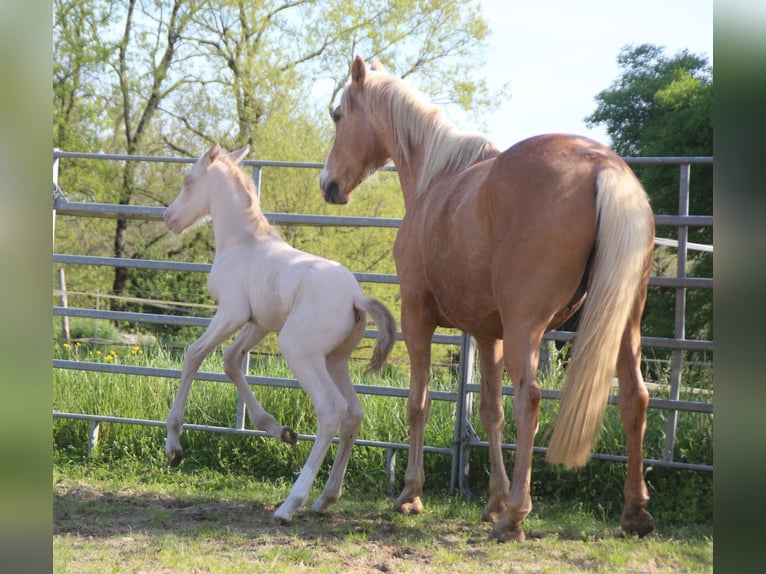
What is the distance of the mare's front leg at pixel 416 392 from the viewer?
15.0 feet

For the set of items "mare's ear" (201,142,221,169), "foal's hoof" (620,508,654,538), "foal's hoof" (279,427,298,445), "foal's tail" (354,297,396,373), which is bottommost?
"foal's hoof" (620,508,654,538)

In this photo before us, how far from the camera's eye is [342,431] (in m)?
4.59

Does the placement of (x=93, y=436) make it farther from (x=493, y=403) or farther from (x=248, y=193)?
(x=493, y=403)

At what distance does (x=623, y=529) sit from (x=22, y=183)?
12.3ft

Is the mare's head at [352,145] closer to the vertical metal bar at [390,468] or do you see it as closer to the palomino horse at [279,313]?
the palomino horse at [279,313]

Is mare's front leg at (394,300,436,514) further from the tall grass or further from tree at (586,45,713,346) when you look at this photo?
tree at (586,45,713,346)

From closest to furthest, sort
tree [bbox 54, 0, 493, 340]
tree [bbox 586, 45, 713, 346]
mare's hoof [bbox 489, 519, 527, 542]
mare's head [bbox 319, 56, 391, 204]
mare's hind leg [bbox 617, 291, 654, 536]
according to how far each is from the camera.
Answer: mare's hoof [bbox 489, 519, 527, 542] → mare's hind leg [bbox 617, 291, 654, 536] → mare's head [bbox 319, 56, 391, 204] → tree [bbox 586, 45, 713, 346] → tree [bbox 54, 0, 493, 340]

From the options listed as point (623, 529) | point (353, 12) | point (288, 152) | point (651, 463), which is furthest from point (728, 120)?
point (353, 12)

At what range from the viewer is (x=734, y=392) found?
100 cm

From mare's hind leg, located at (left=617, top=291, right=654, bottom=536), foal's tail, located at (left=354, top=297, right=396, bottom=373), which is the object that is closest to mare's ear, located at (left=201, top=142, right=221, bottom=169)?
foal's tail, located at (left=354, top=297, right=396, bottom=373)

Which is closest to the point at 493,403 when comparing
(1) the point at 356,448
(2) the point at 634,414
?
(2) the point at 634,414

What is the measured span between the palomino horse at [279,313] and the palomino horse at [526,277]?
0.38 meters

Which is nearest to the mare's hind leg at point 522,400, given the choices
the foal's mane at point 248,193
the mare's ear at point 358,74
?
the foal's mane at point 248,193

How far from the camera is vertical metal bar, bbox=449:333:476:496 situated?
17.1 feet
